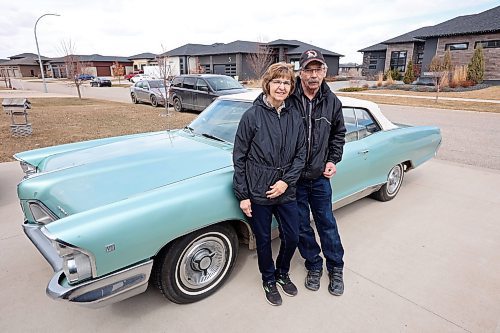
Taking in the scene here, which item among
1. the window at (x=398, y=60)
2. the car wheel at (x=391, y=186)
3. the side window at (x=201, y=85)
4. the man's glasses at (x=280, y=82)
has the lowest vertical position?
the car wheel at (x=391, y=186)

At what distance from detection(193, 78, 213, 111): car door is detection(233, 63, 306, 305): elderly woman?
31.2ft

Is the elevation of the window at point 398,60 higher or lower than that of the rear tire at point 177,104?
higher

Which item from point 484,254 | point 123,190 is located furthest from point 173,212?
point 484,254

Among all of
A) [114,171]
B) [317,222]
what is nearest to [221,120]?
[114,171]

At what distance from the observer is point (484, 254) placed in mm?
3045

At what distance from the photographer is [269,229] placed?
2.30m

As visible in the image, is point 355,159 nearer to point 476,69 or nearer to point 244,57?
point 476,69

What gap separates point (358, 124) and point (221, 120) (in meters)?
1.59

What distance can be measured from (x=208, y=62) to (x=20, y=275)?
4276 centimetres

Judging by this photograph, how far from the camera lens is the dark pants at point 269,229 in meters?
2.23

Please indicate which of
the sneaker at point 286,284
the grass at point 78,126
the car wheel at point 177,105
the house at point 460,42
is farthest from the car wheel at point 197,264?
the house at point 460,42

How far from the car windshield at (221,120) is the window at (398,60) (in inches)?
1416

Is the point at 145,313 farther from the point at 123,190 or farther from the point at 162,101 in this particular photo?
the point at 162,101

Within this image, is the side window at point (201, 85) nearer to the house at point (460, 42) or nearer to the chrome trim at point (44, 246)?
the chrome trim at point (44, 246)
